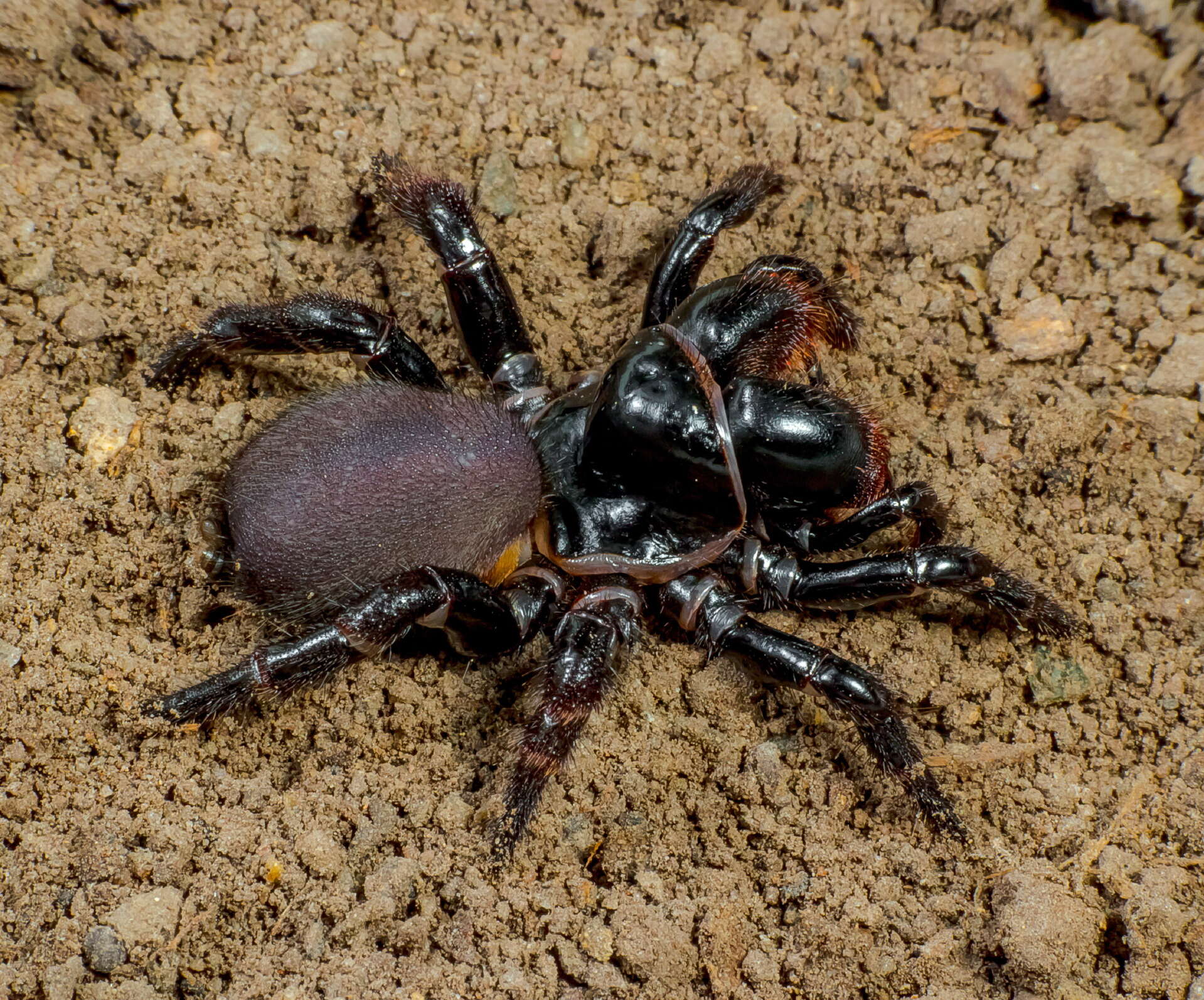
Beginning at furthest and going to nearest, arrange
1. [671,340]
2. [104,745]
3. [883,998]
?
[671,340]
[104,745]
[883,998]

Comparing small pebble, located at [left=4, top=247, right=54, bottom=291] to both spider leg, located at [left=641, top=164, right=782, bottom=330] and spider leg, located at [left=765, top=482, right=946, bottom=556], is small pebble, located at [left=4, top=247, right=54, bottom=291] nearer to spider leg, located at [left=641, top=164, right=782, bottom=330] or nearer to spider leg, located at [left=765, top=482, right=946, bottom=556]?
spider leg, located at [left=641, top=164, right=782, bottom=330]

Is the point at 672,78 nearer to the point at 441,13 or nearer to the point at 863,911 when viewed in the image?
the point at 441,13

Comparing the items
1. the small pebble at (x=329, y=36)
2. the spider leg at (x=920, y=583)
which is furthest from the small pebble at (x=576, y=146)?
the spider leg at (x=920, y=583)

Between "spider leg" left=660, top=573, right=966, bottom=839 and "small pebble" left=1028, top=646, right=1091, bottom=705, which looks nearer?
"spider leg" left=660, top=573, right=966, bottom=839

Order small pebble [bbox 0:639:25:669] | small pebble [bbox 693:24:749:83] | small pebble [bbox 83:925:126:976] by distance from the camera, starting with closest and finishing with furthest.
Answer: small pebble [bbox 83:925:126:976], small pebble [bbox 0:639:25:669], small pebble [bbox 693:24:749:83]

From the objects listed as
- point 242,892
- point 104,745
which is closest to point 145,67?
point 104,745

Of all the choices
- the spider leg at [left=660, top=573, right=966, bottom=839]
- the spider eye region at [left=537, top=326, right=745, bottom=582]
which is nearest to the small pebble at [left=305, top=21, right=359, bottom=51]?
the spider eye region at [left=537, top=326, right=745, bottom=582]

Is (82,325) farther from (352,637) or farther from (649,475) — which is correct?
(649,475)
